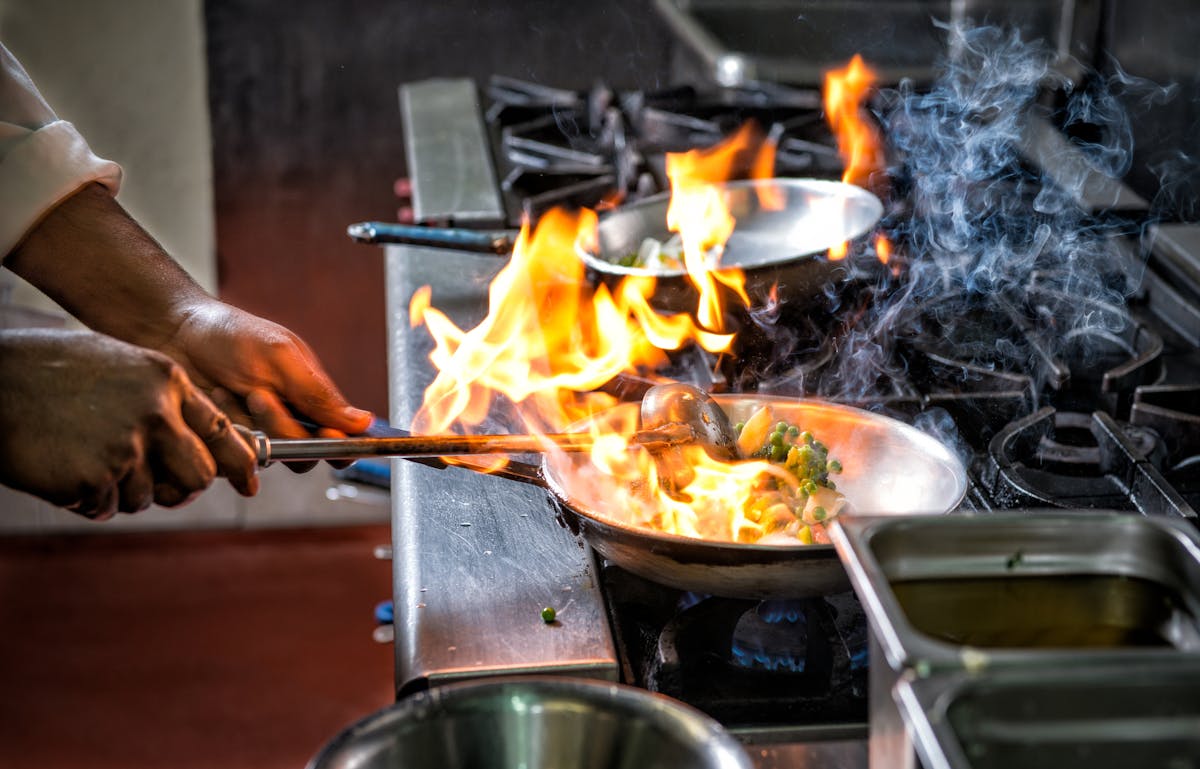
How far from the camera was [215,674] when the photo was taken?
3.71 m

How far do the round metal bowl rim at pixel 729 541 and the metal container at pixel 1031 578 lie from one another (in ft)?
0.67

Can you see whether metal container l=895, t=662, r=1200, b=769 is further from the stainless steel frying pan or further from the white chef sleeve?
the white chef sleeve

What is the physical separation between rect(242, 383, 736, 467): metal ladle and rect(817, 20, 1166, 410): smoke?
36 centimetres

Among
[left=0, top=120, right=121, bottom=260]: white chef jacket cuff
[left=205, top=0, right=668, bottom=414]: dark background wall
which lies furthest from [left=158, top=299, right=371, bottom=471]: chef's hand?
[left=205, top=0, right=668, bottom=414]: dark background wall

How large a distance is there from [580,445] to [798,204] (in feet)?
3.39

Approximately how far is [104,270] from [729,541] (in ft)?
3.58

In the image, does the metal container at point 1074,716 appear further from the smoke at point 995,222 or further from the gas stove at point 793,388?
the smoke at point 995,222

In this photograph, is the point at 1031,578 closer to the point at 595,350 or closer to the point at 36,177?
A: the point at 595,350

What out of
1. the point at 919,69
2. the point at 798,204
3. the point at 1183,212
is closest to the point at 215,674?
the point at 798,204

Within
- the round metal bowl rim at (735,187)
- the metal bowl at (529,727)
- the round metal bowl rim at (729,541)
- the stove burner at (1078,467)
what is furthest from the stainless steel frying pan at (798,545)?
the round metal bowl rim at (735,187)

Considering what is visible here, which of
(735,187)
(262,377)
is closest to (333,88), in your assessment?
(735,187)

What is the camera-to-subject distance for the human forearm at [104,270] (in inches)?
70.9

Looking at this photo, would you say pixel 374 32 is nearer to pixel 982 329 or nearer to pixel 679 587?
pixel 982 329

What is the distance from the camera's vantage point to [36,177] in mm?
1821
